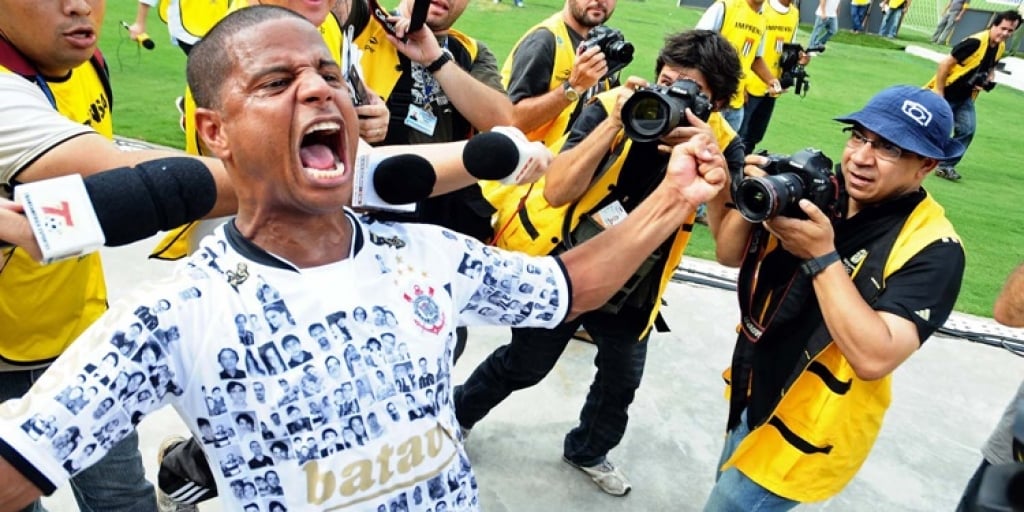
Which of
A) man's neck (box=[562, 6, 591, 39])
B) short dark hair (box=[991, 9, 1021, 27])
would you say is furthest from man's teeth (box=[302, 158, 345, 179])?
short dark hair (box=[991, 9, 1021, 27])

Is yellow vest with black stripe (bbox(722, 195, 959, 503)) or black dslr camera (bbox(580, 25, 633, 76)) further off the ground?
black dslr camera (bbox(580, 25, 633, 76))

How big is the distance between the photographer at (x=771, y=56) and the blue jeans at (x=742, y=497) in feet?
16.3

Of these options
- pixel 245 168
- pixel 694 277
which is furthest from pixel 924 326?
pixel 694 277

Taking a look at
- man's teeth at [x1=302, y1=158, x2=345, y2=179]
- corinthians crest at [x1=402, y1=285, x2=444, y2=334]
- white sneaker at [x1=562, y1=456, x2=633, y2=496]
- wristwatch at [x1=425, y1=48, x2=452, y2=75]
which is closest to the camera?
man's teeth at [x1=302, y1=158, x2=345, y2=179]

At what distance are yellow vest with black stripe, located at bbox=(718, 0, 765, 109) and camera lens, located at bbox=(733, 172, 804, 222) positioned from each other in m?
4.45

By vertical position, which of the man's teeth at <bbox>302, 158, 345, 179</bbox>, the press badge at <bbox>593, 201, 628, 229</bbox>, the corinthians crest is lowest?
the press badge at <bbox>593, 201, 628, 229</bbox>

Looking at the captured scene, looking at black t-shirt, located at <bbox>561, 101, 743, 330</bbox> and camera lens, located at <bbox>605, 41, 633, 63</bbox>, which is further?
camera lens, located at <bbox>605, 41, 633, 63</bbox>

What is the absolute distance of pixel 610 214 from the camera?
2.80 meters

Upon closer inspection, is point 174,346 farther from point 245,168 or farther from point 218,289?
point 245,168

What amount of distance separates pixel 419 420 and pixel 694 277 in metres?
4.14

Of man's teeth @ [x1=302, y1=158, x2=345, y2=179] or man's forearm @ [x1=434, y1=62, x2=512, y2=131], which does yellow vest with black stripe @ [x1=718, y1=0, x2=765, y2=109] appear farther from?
man's teeth @ [x1=302, y1=158, x2=345, y2=179]

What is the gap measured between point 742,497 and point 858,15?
83.3 ft

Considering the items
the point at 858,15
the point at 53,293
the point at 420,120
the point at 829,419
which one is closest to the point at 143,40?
the point at 420,120

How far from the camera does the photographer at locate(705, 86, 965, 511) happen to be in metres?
2.11
